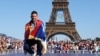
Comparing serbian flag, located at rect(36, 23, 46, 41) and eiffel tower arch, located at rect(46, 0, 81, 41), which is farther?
eiffel tower arch, located at rect(46, 0, 81, 41)

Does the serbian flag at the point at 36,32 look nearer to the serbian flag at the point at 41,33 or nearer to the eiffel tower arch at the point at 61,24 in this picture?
the serbian flag at the point at 41,33

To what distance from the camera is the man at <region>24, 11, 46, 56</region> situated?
8344mm

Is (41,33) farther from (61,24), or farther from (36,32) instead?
(61,24)

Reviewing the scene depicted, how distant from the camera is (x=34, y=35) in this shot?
8344 millimetres

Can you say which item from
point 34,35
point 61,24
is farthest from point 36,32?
point 61,24

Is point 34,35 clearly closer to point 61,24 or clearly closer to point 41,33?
point 41,33

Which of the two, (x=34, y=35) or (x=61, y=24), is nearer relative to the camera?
(x=34, y=35)

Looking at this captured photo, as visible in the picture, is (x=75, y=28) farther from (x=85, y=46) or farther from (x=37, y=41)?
(x=37, y=41)

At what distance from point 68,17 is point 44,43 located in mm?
73674

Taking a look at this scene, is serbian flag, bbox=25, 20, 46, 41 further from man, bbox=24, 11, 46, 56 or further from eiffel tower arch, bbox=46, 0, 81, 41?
eiffel tower arch, bbox=46, 0, 81, 41

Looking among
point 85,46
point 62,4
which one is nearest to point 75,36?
point 62,4

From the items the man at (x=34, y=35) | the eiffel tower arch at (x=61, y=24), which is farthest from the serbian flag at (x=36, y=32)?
the eiffel tower arch at (x=61, y=24)

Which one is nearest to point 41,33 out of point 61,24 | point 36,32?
point 36,32

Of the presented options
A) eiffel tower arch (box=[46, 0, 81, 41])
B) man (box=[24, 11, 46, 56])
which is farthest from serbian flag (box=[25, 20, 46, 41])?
eiffel tower arch (box=[46, 0, 81, 41])
